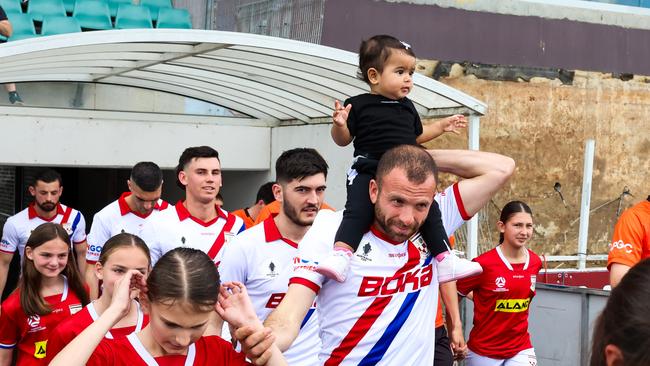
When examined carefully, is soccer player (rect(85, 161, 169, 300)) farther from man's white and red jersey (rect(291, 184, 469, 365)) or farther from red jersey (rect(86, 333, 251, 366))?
red jersey (rect(86, 333, 251, 366))

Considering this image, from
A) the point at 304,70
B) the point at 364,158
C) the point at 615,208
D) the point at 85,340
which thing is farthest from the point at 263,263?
the point at 615,208

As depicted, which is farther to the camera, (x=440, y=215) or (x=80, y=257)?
(x=80, y=257)

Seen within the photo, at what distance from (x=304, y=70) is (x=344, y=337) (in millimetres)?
5700

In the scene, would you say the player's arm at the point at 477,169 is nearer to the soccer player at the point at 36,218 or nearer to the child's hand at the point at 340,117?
the child's hand at the point at 340,117

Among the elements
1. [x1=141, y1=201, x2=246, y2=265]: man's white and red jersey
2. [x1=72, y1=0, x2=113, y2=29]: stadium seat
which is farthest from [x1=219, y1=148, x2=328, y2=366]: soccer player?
[x1=72, y1=0, x2=113, y2=29]: stadium seat

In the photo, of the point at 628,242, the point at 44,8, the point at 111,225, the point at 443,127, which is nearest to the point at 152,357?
the point at 443,127

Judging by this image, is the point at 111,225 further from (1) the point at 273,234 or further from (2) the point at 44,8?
(2) the point at 44,8

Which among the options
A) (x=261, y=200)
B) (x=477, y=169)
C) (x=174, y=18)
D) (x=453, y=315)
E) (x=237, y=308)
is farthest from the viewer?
(x=174, y=18)

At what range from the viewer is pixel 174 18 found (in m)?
14.3

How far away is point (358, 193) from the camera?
3713mm

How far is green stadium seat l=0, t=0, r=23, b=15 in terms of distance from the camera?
41.8ft

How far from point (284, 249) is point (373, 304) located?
5.65 ft

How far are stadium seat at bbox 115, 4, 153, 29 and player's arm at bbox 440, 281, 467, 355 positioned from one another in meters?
8.19

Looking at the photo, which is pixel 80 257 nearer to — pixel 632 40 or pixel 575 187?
pixel 575 187
